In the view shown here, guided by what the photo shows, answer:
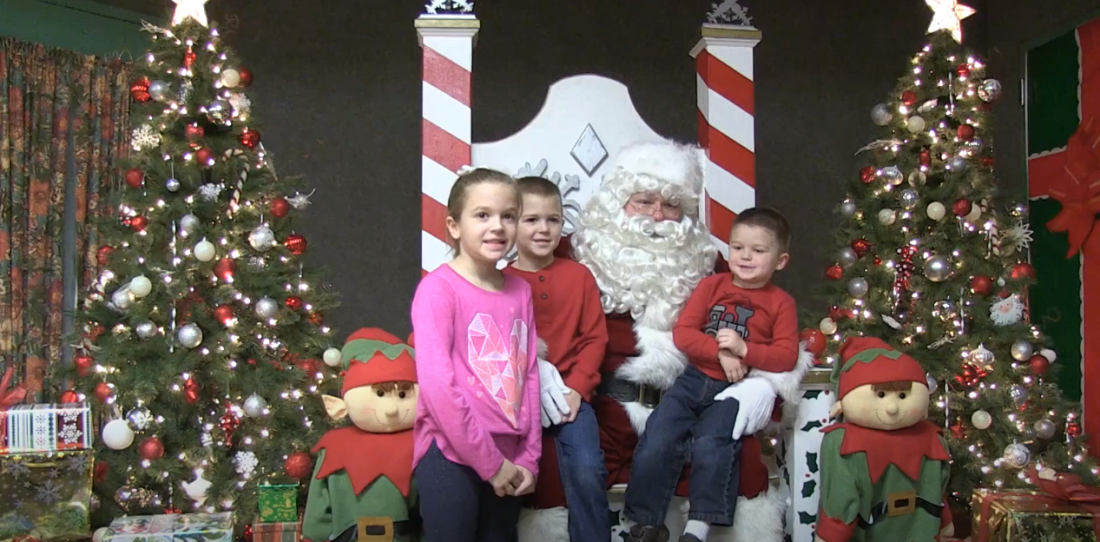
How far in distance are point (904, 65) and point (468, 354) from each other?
5190mm

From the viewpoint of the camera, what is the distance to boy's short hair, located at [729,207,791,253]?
11.0 feet

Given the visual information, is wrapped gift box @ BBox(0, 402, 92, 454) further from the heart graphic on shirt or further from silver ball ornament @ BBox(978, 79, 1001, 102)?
silver ball ornament @ BBox(978, 79, 1001, 102)

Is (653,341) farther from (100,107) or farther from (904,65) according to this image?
(904,65)

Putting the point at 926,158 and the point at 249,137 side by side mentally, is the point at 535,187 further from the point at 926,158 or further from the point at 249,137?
the point at 926,158

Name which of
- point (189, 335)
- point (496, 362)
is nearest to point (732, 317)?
point (496, 362)

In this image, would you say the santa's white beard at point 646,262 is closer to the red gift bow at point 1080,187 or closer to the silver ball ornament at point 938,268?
the silver ball ornament at point 938,268

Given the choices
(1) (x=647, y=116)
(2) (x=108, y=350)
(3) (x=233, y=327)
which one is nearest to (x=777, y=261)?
(3) (x=233, y=327)

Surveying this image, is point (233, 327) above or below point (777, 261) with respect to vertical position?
below

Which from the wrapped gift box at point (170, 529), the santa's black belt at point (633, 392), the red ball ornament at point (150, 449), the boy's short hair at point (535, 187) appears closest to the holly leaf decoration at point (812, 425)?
the santa's black belt at point (633, 392)

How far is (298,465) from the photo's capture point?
11.9 feet

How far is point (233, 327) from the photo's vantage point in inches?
150

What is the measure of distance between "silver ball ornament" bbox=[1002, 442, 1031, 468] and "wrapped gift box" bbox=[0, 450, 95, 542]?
3.87 m

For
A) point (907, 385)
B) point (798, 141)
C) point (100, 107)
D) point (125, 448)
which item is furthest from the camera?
point (798, 141)

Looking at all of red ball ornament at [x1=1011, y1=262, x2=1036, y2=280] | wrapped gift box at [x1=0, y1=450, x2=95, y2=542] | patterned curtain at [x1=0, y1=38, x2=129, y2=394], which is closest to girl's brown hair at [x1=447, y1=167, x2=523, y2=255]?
wrapped gift box at [x1=0, y1=450, x2=95, y2=542]
